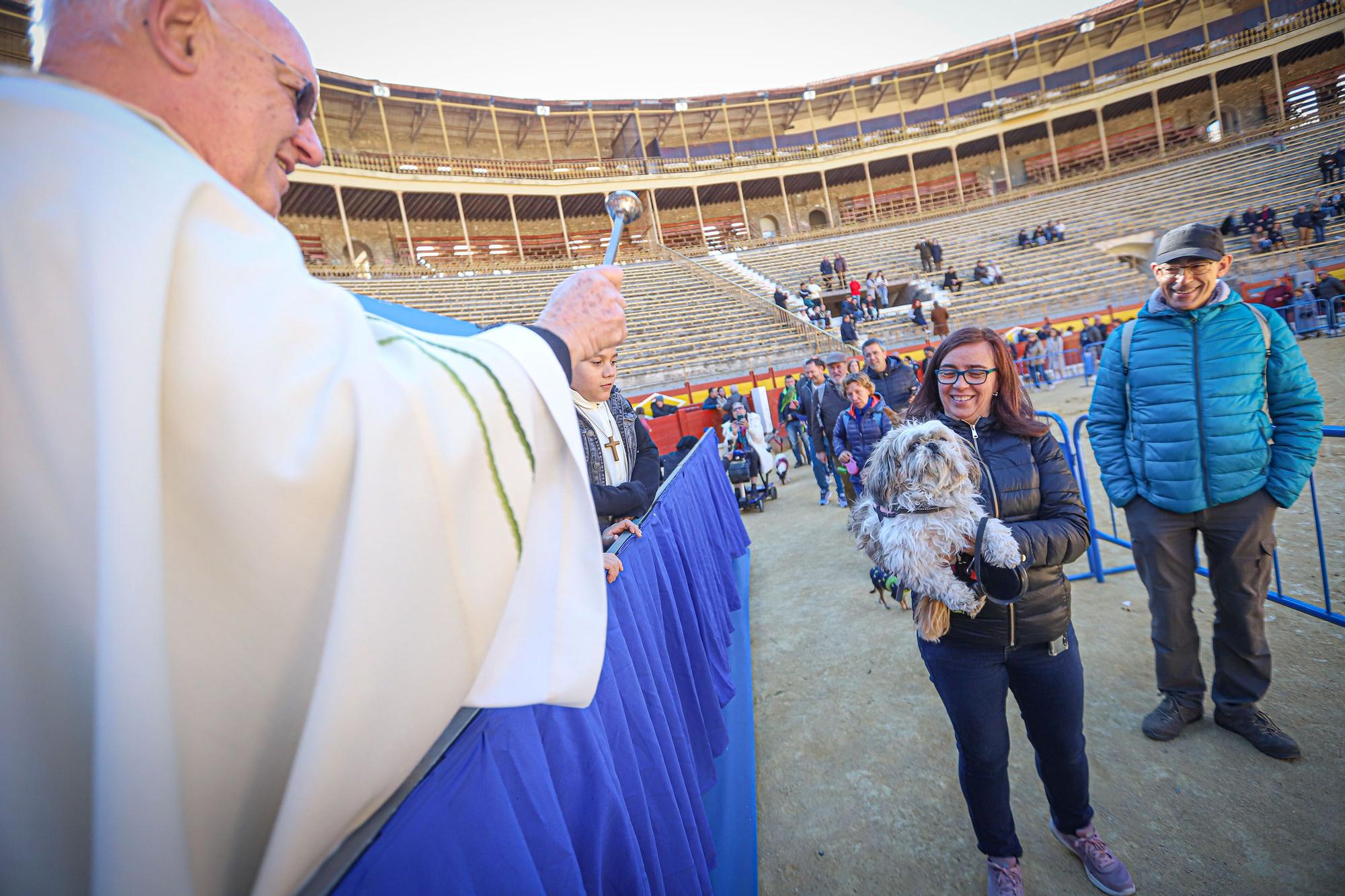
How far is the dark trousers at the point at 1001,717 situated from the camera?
6.14 ft

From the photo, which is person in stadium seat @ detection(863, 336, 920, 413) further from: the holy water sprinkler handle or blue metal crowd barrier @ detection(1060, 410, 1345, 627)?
the holy water sprinkler handle

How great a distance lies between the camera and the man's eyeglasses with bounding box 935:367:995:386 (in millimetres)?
1993

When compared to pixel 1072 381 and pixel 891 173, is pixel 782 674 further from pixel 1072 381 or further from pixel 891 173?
pixel 891 173

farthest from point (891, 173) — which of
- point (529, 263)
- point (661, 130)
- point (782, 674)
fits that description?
point (782, 674)

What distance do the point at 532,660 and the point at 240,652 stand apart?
308 millimetres

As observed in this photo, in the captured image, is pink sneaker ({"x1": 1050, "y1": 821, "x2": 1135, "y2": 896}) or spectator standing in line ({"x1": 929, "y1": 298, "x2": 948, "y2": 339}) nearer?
pink sneaker ({"x1": 1050, "y1": 821, "x2": 1135, "y2": 896})

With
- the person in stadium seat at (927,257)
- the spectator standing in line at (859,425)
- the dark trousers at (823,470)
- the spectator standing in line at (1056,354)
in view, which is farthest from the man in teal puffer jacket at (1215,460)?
the person in stadium seat at (927,257)

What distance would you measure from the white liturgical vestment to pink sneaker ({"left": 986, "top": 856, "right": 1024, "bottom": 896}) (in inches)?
86.1

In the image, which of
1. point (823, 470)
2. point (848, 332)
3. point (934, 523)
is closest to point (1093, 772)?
point (934, 523)

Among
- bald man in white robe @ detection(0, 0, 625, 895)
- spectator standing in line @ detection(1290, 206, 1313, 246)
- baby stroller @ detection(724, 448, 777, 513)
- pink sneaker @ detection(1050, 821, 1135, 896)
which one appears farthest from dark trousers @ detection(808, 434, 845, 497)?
spectator standing in line @ detection(1290, 206, 1313, 246)

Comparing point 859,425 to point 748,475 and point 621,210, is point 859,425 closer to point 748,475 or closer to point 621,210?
point 748,475

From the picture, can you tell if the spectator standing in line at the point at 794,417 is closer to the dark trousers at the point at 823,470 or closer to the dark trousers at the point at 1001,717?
the dark trousers at the point at 823,470

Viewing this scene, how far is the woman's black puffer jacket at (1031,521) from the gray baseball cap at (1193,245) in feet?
3.76

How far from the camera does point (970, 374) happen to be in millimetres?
2002
